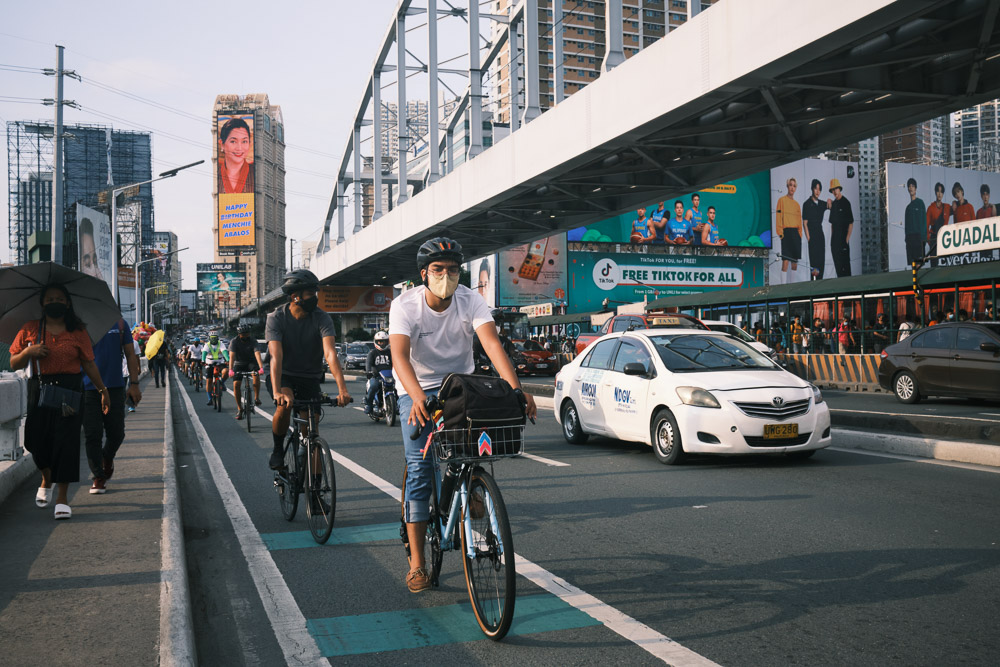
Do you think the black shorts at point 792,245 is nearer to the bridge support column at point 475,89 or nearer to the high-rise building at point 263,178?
the bridge support column at point 475,89

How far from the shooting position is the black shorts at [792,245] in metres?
88.2

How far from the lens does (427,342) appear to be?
15.3 ft

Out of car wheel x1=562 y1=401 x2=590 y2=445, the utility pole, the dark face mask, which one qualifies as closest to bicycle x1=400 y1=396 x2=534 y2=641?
the dark face mask

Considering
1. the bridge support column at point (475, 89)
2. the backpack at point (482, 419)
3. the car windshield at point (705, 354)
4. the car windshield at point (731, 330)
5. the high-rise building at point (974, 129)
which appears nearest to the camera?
the backpack at point (482, 419)

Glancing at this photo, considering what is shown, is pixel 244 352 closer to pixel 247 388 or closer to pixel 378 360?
pixel 247 388

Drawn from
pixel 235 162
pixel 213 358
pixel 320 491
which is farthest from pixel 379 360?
pixel 235 162

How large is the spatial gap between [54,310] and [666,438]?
595 cm

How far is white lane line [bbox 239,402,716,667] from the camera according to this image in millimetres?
3775

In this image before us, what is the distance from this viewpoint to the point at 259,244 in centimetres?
17225

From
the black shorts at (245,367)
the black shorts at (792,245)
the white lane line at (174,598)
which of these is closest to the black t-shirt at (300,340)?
the white lane line at (174,598)

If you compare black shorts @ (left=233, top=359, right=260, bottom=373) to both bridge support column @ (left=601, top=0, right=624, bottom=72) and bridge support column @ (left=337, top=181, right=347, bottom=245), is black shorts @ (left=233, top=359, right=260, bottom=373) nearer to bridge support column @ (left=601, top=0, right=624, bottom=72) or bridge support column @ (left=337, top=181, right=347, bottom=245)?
bridge support column @ (left=601, top=0, right=624, bottom=72)

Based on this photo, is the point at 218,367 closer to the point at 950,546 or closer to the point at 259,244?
the point at 950,546

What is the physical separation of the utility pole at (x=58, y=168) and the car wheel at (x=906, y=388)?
21113 mm

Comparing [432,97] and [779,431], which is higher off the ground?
[432,97]
